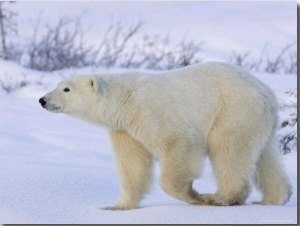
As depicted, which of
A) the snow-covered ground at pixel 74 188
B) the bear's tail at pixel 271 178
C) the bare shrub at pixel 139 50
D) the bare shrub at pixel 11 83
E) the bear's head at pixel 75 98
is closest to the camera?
the snow-covered ground at pixel 74 188

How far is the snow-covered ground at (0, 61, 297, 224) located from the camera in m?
4.67

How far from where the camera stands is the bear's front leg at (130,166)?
530 centimetres

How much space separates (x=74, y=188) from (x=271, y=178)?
132 centimetres

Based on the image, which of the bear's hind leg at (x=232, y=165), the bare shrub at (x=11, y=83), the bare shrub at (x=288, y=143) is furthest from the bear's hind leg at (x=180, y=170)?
the bare shrub at (x=11, y=83)

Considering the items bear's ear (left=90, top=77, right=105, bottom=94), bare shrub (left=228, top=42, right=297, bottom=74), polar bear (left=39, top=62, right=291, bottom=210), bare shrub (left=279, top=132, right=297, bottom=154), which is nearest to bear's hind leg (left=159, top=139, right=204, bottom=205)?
polar bear (left=39, top=62, right=291, bottom=210)

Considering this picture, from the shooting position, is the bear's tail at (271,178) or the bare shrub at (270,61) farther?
the bare shrub at (270,61)

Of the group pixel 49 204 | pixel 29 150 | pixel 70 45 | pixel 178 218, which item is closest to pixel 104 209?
pixel 49 204

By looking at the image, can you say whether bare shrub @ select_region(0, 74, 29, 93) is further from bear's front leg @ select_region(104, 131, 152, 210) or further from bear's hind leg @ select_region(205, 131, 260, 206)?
bear's hind leg @ select_region(205, 131, 260, 206)

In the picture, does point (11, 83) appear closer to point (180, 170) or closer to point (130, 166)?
point (130, 166)

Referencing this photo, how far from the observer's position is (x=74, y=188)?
219 inches

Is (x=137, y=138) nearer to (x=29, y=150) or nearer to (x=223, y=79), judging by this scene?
(x=223, y=79)

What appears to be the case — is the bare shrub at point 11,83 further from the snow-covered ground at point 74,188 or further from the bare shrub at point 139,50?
the bare shrub at point 139,50

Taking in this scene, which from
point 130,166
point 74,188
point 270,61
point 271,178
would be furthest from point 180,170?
point 270,61

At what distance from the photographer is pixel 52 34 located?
45.3ft
